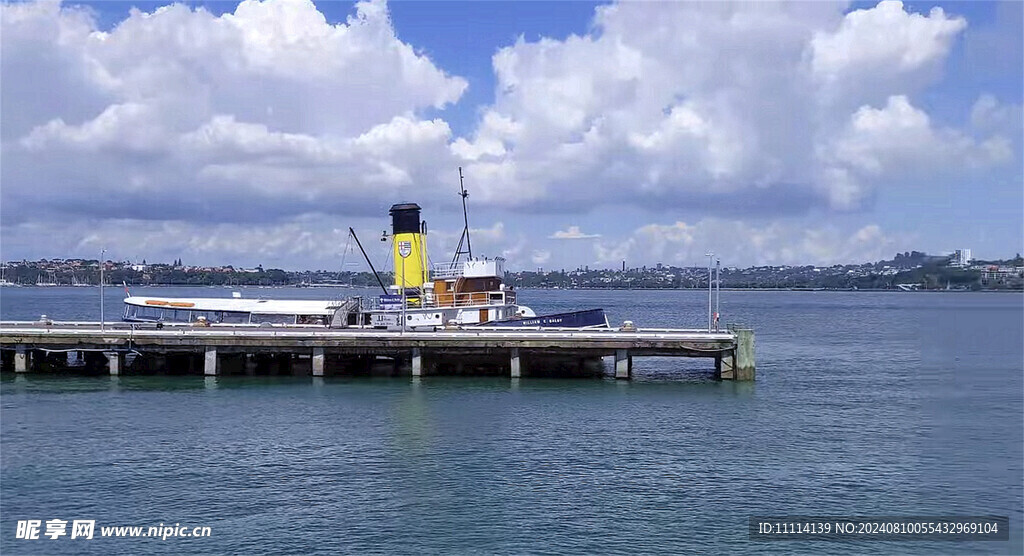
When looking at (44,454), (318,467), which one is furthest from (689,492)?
(44,454)

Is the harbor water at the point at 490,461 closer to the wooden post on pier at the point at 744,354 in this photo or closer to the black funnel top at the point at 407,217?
the wooden post on pier at the point at 744,354

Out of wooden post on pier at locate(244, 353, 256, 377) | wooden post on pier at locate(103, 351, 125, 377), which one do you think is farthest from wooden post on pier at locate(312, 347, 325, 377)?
wooden post on pier at locate(103, 351, 125, 377)

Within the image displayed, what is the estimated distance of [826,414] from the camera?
3622 cm

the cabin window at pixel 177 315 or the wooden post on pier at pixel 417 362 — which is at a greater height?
the cabin window at pixel 177 315

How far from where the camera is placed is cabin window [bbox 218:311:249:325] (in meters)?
52.4

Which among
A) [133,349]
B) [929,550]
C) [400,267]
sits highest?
[400,267]

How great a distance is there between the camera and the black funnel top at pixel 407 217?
5262cm

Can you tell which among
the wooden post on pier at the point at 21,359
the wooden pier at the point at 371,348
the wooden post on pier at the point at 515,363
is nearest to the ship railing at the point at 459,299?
the wooden pier at the point at 371,348

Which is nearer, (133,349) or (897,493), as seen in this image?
(897,493)

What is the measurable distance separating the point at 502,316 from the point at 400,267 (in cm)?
740

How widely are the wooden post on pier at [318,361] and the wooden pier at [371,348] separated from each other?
5cm

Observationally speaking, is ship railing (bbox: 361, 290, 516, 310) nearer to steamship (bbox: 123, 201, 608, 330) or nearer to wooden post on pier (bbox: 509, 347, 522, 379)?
steamship (bbox: 123, 201, 608, 330)

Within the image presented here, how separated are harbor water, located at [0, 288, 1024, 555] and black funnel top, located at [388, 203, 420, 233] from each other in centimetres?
1215

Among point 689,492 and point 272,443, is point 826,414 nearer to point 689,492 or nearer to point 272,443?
point 689,492
